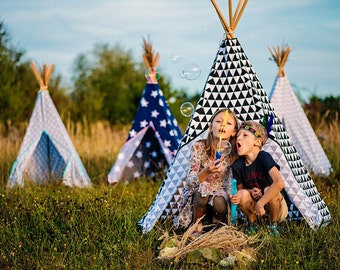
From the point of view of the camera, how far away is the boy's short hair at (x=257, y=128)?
4.80 metres

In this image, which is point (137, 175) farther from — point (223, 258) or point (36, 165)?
point (223, 258)

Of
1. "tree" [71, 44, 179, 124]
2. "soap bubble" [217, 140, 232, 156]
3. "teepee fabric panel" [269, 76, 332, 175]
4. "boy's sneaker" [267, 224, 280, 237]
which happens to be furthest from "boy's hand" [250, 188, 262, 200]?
"tree" [71, 44, 179, 124]

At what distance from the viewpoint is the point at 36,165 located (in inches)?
350

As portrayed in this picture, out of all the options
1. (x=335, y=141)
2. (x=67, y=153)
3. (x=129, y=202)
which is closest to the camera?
(x=129, y=202)

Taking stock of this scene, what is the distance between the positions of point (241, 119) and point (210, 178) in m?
0.69

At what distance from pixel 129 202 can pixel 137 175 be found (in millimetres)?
2589

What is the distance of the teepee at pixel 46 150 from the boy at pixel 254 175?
371 centimetres

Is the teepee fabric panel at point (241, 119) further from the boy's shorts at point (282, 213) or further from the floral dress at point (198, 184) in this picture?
the floral dress at point (198, 184)

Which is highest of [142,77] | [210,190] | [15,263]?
[142,77]

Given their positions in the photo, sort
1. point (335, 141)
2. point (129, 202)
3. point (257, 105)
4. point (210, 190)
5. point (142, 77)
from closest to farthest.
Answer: point (210, 190) → point (257, 105) → point (129, 202) → point (335, 141) → point (142, 77)

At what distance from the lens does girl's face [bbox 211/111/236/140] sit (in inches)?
187

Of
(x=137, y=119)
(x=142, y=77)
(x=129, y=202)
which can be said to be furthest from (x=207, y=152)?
(x=142, y=77)

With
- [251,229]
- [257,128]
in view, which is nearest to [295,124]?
[257,128]

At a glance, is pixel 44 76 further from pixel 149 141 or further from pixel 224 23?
pixel 224 23
